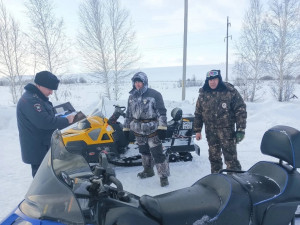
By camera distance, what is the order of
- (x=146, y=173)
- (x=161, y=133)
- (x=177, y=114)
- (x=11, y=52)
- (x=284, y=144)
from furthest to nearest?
(x=11, y=52)
(x=177, y=114)
(x=146, y=173)
(x=161, y=133)
(x=284, y=144)

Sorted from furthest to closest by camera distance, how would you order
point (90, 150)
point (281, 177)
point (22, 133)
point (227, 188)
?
point (90, 150)
point (22, 133)
point (281, 177)
point (227, 188)

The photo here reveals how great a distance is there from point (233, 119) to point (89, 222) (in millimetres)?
2544

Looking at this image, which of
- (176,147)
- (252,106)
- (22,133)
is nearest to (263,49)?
(252,106)

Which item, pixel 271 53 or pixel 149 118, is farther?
pixel 271 53

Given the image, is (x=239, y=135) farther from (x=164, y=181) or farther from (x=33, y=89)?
(x=33, y=89)

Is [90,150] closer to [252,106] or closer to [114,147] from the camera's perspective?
[114,147]

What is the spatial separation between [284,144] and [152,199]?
1.21m

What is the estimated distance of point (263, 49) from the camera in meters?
15.0

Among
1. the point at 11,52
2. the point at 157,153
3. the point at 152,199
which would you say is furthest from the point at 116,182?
the point at 11,52

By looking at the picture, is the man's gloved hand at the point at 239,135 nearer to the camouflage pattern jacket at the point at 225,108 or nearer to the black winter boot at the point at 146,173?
the camouflage pattern jacket at the point at 225,108

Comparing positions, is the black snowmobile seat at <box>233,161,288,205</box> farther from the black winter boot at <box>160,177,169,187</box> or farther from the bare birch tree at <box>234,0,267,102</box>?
the bare birch tree at <box>234,0,267,102</box>

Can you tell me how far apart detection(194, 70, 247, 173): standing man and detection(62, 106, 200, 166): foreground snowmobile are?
88cm

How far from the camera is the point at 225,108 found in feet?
10.4

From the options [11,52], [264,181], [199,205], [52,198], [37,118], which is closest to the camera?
[52,198]
